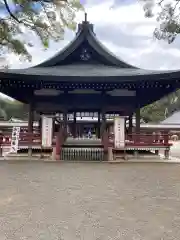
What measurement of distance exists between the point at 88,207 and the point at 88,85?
31.3 feet

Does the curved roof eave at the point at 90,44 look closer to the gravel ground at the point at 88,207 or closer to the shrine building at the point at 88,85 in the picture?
the shrine building at the point at 88,85

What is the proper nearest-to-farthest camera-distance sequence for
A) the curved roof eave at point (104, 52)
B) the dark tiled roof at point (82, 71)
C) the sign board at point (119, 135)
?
the sign board at point (119, 135), the dark tiled roof at point (82, 71), the curved roof eave at point (104, 52)

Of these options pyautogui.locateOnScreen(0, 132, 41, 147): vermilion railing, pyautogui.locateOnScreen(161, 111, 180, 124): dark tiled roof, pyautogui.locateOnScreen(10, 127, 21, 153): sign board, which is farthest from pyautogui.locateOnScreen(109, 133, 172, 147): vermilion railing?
pyautogui.locateOnScreen(161, 111, 180, 124): dark tiled roof

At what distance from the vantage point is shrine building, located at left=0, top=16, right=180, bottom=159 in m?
13.6

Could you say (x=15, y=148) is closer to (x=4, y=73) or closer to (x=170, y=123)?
(x=4, y=73)

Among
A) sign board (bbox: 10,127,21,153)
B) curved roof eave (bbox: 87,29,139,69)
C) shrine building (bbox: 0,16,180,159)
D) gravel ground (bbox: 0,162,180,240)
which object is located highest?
curved roof eave (bbox: 87,29,139,69)

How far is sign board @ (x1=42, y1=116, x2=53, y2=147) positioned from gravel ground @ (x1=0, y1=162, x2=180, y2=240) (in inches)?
206

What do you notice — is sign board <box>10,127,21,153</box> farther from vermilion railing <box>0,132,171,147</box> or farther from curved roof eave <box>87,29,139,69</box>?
curved roof eave <box>87,29,139,69</box>

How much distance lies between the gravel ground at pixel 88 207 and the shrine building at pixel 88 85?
226 inches

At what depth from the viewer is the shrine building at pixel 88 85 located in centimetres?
1362

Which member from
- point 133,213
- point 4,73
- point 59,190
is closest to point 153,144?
point 4,73

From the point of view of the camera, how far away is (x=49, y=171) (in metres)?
10.0

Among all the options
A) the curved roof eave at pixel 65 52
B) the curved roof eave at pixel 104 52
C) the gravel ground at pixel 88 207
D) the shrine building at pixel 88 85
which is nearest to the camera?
the gravel ground at pixel 88 207

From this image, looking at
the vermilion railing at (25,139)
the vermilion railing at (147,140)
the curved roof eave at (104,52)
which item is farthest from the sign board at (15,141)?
the curved roof eave at (104,52)
